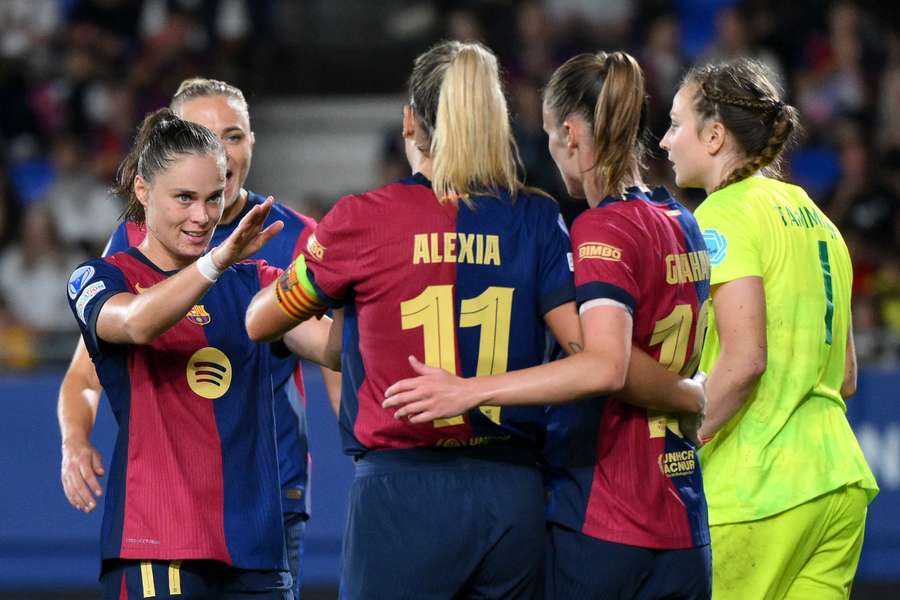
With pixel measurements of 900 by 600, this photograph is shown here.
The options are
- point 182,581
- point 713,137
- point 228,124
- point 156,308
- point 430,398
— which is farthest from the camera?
point 228,124

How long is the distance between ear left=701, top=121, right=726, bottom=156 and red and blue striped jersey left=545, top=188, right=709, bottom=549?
40cm

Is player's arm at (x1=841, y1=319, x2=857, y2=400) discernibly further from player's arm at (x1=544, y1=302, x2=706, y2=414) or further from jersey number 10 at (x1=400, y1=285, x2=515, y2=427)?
jersey number 10 at (x1=400, y1=285, x2=515, y2=427)

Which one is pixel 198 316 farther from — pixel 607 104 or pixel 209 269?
pixel 607 104

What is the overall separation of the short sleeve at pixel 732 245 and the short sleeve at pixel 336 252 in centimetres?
99

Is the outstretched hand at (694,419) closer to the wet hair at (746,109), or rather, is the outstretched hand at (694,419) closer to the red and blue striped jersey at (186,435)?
the wet hair at (746,109)

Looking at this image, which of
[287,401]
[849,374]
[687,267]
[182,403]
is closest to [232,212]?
[287,401]

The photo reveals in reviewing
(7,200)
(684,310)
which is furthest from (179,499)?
(7,200)

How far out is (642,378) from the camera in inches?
121

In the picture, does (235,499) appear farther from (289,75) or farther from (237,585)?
(289,75)

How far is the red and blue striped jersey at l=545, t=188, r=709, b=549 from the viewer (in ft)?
10.3

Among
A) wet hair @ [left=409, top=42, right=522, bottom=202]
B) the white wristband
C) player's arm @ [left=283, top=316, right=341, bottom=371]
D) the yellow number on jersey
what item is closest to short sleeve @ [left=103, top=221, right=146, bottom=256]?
player's arm @ [left=283, top=316, right=341, bottom=371]

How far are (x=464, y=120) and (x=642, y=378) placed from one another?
0.70 meters

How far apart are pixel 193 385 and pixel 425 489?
66cm

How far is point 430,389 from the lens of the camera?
2854mm
